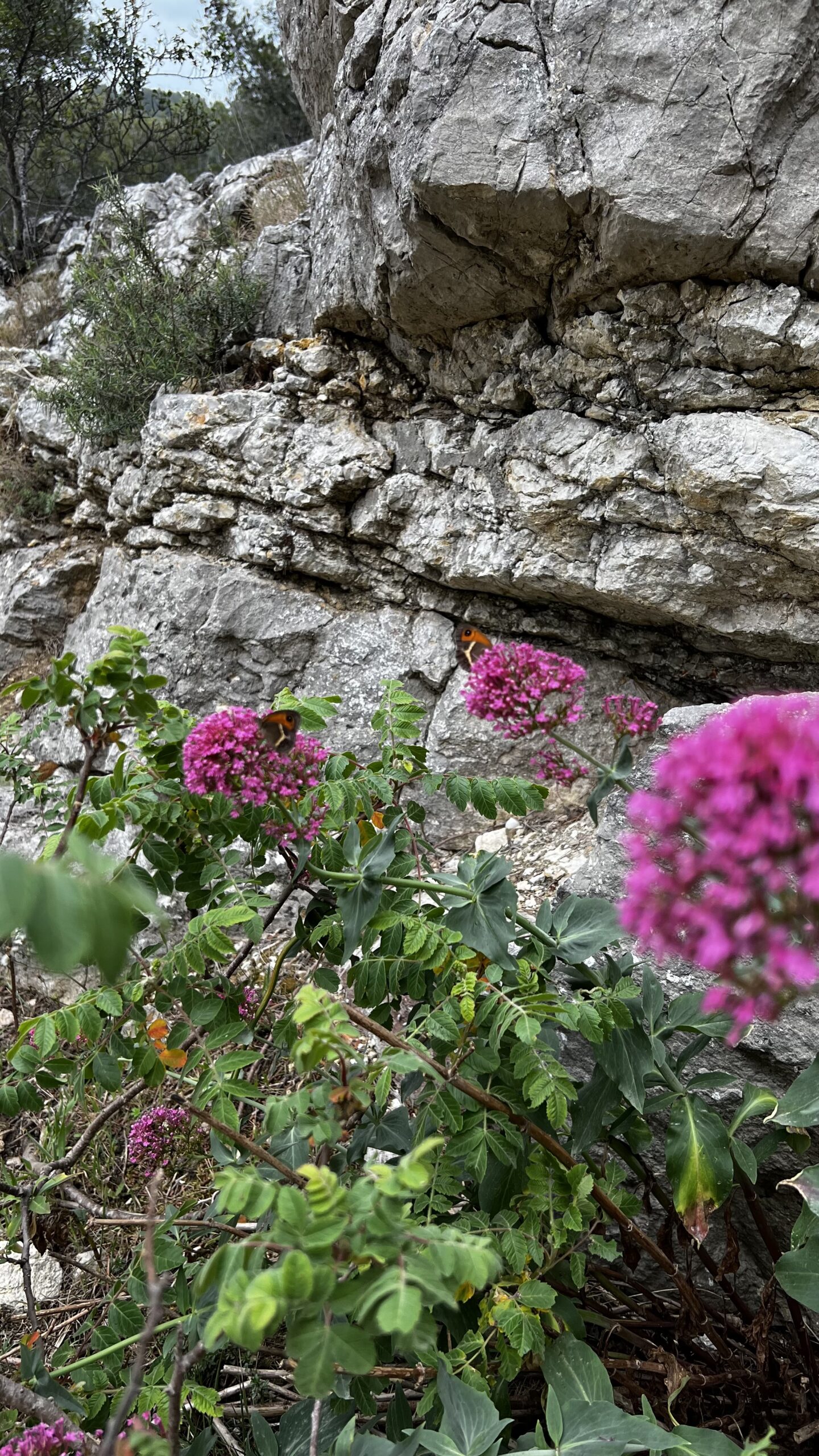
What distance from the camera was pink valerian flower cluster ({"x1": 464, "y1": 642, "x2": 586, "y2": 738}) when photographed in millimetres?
1951

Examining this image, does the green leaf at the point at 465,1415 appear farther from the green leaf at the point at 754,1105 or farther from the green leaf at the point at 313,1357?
the green leaf at the point at 754,1105

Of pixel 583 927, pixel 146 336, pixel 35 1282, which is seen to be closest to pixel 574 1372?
pixel 583 927

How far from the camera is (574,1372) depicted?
5.36ft

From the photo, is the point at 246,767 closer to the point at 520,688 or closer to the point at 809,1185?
the point at 520,688

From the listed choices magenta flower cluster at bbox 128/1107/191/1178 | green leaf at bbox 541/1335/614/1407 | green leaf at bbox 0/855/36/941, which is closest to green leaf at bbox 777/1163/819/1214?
green leaf at bbox 541/1335/614/1407

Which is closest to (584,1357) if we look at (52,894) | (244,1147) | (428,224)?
(244,1147)

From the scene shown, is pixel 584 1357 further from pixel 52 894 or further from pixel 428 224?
pixel 428 224

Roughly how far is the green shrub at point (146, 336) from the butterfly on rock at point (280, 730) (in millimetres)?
4590

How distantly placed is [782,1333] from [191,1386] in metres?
1.57

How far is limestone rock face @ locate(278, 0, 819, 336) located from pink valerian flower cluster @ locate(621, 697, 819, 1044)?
3289 mm

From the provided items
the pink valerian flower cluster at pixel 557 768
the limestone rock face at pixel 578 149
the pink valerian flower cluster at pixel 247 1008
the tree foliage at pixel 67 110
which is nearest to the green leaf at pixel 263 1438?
the pink valerian flower cluster at pixel 247 1008

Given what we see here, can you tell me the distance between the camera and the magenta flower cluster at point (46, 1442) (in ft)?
4.59

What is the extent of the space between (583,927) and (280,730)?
0.82 metres

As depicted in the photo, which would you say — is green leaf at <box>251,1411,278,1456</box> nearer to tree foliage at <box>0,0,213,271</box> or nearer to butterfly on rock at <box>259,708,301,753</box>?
butterfly on rock at <box>259,708,301,753</box>
